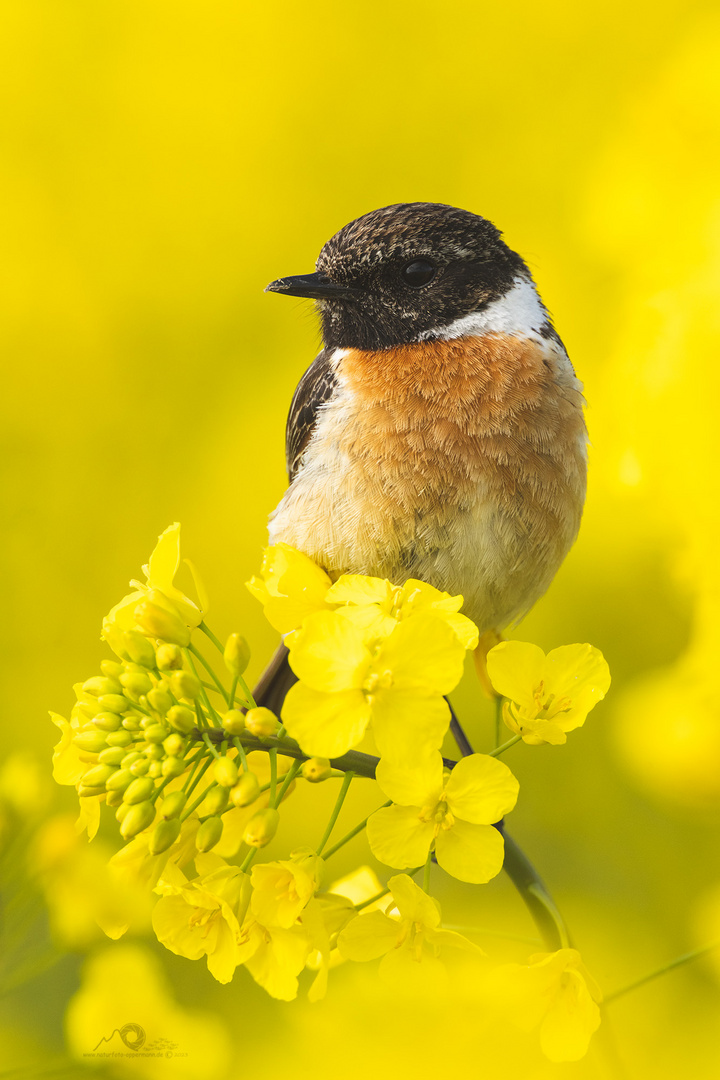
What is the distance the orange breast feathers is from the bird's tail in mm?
765

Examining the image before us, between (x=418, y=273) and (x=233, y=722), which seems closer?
(x=233, y=722)

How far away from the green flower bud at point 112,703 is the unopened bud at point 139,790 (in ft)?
0.39

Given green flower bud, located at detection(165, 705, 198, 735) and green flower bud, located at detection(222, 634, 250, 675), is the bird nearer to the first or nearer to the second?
green flower bud, located at detection(222, 634, 250, 675)

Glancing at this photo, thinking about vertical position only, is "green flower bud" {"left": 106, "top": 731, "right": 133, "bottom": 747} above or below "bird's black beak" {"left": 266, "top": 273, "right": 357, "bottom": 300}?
below

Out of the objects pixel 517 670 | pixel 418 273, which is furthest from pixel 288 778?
pixel 418 273

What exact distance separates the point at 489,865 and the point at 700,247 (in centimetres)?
228

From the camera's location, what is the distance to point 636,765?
9.00 feet

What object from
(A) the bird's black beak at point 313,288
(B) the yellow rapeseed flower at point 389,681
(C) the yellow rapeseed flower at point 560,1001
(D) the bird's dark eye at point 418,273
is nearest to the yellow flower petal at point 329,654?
(B) the yellow rapeseed flower at point 389,681

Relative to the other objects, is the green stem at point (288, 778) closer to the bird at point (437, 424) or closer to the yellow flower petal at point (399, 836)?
the yellow flower petal at point (399, 836)

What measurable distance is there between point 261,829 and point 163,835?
0.15 meters

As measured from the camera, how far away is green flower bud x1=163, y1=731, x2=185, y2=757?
131cm

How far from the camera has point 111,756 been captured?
1358 millimetres

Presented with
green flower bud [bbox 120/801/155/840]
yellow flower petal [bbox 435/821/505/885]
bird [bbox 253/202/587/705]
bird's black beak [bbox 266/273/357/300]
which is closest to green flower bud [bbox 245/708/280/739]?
green flower bud [bbox 120/801/155/840]

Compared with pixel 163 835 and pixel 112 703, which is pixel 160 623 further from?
pixel 163 835
